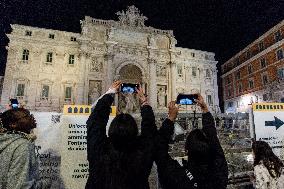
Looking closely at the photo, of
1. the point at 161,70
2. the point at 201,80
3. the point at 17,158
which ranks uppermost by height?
the point at 161,70

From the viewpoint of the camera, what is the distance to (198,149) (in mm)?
2252

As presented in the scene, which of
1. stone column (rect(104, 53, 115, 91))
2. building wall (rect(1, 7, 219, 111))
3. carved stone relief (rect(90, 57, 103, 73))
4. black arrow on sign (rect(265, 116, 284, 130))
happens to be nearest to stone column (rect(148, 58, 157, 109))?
building wall (rect(1, 7, 219, 111))

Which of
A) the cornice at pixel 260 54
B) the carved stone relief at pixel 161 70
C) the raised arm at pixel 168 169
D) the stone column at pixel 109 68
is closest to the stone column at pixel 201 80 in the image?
the carved stone relief at pixel 161 70

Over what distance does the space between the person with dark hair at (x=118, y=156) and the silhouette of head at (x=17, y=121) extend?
80 cm

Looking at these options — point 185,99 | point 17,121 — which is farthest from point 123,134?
point 185,99

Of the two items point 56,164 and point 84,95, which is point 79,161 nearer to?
point 56,164

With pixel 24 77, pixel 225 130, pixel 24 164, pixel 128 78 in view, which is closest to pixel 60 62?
pixel 24 77

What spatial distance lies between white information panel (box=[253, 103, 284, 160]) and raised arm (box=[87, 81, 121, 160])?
478 cm

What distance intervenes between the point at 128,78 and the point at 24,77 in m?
13.8

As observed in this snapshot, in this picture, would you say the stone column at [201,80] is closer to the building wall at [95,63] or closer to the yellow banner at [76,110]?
the building wall at [95,63]

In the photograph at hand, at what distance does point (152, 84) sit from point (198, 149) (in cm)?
2874

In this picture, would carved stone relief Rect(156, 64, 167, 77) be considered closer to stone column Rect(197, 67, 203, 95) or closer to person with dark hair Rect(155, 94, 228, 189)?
stone column Rect(197, 67, 203, 95)

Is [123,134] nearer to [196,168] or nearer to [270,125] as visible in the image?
[196,168]

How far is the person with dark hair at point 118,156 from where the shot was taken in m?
2.16
